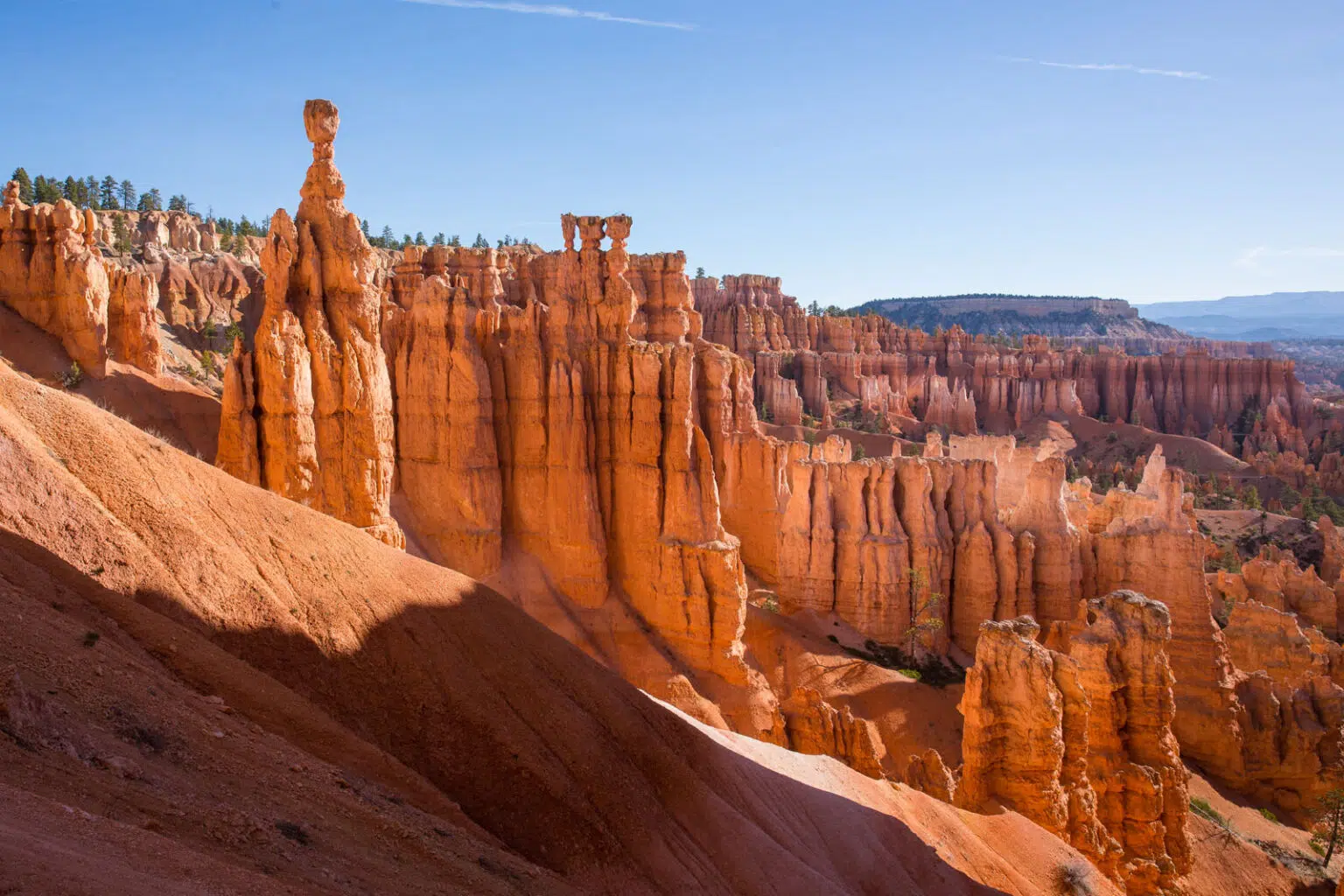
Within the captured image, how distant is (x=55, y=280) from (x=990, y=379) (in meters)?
97.6

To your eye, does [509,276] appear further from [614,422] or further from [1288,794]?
[1288,794]

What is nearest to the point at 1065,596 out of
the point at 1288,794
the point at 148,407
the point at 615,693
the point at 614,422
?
the point at 1288,794

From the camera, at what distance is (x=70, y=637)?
372 inches

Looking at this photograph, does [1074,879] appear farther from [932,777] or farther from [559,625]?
[559,625]

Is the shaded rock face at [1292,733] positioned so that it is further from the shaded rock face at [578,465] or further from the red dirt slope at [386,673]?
the red dirt slope at [386,673]

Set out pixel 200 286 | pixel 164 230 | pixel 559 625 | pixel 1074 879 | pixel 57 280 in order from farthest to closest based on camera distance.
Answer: pixel 164 230, pixel 200 286, pixel 559 625, pixel 57 280, pixel 1074 879

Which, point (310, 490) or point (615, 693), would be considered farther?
point (310, 490)

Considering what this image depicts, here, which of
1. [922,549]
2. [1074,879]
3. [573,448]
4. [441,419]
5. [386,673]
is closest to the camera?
[386,673]

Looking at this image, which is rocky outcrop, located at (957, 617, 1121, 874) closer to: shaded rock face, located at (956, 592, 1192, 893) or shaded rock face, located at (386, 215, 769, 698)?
shaded rock face, located at (956, 592, 1192, 893)

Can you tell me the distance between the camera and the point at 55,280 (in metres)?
29.2

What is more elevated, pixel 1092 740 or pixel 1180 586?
pixel 1180 586

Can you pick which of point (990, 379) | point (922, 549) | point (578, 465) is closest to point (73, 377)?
point (578, 465)

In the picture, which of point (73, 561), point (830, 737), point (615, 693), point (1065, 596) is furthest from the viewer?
point (1065, 596)

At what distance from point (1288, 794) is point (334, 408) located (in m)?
30.7
